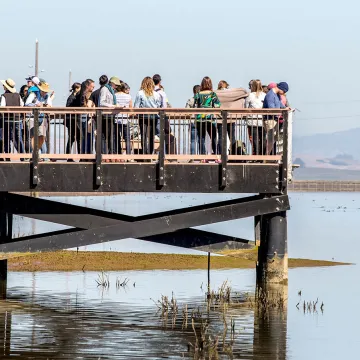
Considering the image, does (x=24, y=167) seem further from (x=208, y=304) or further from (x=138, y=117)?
(x=208, y=304)

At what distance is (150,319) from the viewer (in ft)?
73.4

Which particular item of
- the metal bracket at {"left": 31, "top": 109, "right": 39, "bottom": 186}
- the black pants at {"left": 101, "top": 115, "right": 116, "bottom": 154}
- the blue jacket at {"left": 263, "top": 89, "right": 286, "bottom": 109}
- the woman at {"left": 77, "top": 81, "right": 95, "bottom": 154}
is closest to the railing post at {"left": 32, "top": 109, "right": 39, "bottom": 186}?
the metal bracket at {"left": 31, "top": 109, "right": 39, "bottom": 186}

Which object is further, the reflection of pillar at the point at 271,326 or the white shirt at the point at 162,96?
the white shirt at the point at 162,96

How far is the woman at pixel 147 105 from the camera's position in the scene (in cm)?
2386

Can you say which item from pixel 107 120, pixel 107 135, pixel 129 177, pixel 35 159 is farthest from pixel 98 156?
pixel 35 159

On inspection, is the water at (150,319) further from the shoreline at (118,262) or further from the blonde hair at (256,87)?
the blonde hair at (256,87)

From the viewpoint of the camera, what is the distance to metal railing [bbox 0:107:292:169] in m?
23.6

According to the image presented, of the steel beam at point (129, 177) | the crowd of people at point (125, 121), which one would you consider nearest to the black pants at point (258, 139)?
the crowd of people at point (125, 121)

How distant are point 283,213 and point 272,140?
1.40m

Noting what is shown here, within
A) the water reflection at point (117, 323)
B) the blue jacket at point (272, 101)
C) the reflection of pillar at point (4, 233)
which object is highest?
the blue jacket at point (272, 101)

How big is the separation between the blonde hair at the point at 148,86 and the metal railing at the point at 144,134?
Result: 0.50 metres

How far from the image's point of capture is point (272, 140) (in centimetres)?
2414

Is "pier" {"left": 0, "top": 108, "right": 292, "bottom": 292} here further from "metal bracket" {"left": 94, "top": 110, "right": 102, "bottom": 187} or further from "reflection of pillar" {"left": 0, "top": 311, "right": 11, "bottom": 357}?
"reflection of pillar" {"left": 0, "top": 311, "right": 11, "bottom": 357}

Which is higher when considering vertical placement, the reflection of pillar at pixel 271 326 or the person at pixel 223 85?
the person at pixel 223 85
